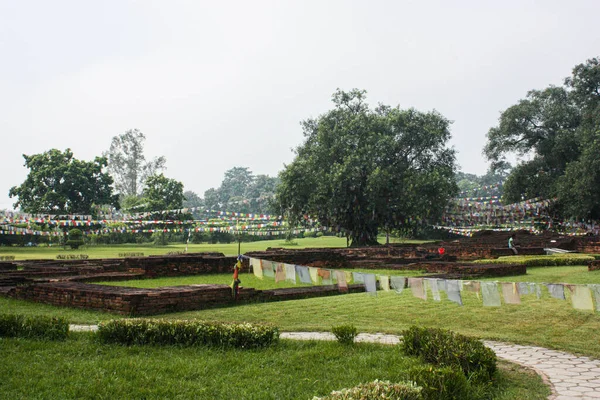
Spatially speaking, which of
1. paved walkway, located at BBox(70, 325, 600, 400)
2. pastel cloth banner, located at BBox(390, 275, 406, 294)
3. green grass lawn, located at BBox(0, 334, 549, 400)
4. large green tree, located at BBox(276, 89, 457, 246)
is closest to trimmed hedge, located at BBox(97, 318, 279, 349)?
green grass lawn, located at BBox(0, 334, 549, 400)

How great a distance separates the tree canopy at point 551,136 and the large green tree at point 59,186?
31.3 metres

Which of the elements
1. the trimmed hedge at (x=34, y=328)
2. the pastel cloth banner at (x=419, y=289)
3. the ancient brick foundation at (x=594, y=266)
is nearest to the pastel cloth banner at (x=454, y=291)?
the pastel cloth banner at (x=419, y=289)

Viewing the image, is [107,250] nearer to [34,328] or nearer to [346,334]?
[34,328]

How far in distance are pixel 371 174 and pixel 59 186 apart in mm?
24842

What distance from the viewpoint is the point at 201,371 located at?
479 cm

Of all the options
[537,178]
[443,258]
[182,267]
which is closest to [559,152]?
[537,178]

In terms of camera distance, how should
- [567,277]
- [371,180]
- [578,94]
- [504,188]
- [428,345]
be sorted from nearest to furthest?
1. [428,345]
2. [567,277]
3. [371,180]
4. [578,94]
5. [504,188]

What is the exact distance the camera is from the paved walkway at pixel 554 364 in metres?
4.34

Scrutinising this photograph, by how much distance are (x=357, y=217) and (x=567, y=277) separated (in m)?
20.2

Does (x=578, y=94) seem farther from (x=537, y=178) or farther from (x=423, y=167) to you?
(x=423, y=167)

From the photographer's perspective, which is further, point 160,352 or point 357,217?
point 357,217

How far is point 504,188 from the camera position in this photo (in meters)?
40.4

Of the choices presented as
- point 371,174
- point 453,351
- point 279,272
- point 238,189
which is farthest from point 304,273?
point 238,189

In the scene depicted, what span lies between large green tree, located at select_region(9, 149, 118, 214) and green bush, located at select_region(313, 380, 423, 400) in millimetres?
40989
